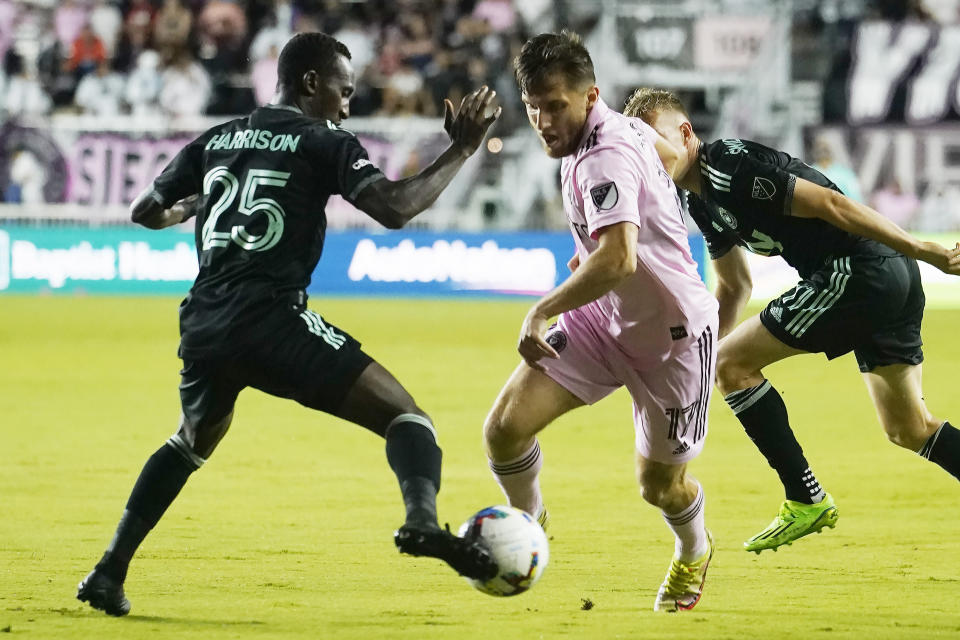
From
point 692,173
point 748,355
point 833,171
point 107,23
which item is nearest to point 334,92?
point 692,173

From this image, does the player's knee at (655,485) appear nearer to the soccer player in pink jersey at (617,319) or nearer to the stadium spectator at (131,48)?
the soccer player in pink jersey at (617,319)

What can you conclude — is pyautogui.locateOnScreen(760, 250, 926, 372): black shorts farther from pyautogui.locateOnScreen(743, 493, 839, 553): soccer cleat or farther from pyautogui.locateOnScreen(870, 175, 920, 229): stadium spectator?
pyautogui.locateOnScreen(870, 175, 920, 229): stadium spectator

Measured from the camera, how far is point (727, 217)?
6453mm

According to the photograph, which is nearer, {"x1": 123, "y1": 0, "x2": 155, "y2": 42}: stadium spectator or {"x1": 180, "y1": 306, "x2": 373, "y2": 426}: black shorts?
{"x1": 180, "y1": 306, "x2": 373, "y2": 426}: black shorts

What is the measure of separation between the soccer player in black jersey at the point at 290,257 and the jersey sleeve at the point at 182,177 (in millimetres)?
13

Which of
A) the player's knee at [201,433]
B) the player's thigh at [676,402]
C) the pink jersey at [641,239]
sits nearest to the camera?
the pink jersey at [641,239]

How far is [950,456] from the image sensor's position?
6.53m

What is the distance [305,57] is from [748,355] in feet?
8.44

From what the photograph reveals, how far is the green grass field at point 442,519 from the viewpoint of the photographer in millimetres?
5242

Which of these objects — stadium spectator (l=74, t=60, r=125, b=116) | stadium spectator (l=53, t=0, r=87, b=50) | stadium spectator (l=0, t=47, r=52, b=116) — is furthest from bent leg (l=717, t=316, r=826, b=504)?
stadium spectator (l=53, t=0, r=87, b=50)

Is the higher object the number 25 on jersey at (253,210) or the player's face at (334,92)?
the player's face at (334,92)

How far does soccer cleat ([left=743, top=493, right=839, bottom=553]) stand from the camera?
6438mm

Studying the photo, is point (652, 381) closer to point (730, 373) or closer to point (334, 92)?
point (730, 373)

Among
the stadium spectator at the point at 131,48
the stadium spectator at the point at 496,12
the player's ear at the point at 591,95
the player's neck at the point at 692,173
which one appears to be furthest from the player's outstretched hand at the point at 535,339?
the stadium spectator at the point at 131,48
